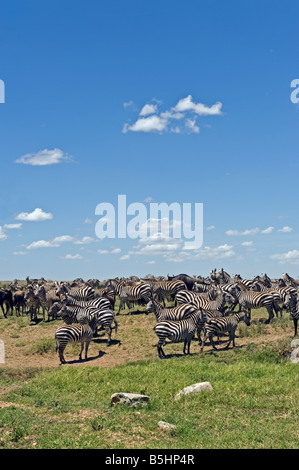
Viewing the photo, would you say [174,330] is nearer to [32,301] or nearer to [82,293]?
[82,293]

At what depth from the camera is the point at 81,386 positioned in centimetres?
1653

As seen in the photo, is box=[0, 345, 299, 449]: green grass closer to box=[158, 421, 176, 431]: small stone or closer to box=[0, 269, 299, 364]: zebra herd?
box=[158, 421, 176, 431]: small stone

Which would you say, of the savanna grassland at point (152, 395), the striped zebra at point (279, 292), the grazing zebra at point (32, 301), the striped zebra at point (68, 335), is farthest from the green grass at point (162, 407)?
the grazing zebra at point (32, 301)

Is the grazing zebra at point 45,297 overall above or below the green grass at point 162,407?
above

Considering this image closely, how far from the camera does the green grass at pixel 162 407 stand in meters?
10.4

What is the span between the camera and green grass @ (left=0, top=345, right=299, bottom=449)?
10.4 m

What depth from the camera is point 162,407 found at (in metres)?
13.3

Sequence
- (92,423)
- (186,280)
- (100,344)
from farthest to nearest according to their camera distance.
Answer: (186,280) < (100,344) < (92,423)

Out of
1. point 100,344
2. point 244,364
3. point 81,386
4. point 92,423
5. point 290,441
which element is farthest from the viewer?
point 100,344

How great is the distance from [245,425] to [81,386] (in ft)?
22.7

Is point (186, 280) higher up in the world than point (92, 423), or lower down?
higher up

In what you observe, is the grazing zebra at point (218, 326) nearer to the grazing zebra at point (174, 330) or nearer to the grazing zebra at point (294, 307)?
the grazing zebra at point (174, 330)
